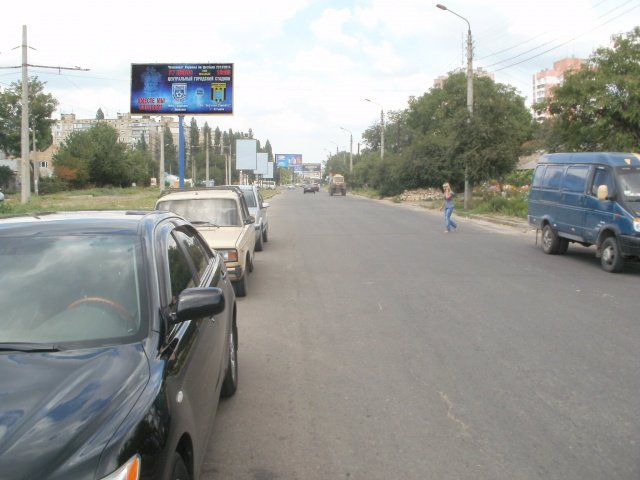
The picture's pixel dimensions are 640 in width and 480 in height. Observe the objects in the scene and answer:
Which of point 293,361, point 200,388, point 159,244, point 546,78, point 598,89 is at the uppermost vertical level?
point 546,78

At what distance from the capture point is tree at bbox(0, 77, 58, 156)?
7181 centimetres

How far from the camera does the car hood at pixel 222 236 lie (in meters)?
9.02

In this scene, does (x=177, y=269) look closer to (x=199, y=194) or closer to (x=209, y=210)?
(x=209, y=210)

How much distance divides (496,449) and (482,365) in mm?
1872

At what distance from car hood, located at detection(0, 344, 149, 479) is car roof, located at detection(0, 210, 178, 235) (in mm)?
990

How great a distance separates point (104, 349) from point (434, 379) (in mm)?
3366

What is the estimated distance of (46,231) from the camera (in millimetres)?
3600

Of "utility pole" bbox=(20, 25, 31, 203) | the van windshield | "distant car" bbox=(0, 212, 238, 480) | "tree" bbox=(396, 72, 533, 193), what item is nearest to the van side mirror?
the van windshield

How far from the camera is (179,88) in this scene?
92.6ft

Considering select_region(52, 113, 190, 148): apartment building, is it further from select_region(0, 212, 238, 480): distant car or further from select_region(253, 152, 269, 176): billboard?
select_region(0, 212, 238, 480): distant car

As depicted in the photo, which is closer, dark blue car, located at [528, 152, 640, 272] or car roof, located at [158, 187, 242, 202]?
car roof, located at [158, 187, 242, 202]

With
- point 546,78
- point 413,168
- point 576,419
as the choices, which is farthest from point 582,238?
point 546,78

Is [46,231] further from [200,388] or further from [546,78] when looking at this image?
[546,78]

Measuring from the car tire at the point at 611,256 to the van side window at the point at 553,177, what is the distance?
2464 millimetres
